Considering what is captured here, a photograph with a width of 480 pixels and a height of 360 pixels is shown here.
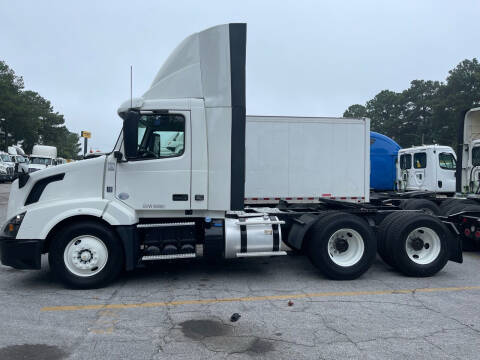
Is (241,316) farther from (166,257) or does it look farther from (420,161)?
(420,161)

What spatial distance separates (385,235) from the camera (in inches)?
271

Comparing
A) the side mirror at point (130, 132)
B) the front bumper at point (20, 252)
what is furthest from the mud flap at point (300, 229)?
the front bumper at point (20, 252)

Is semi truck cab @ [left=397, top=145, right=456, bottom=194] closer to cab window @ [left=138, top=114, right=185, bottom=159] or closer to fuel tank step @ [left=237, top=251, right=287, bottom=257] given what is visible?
fuel tank step @ [left=237, top=251, right=287, bottom=257]

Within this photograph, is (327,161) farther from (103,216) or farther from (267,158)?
(103,216)

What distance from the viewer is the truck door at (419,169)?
1284cm

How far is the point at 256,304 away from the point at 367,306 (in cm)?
150

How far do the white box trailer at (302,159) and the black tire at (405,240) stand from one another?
1.41m

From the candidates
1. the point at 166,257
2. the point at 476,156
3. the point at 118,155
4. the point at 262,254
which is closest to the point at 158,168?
the point at 118,155

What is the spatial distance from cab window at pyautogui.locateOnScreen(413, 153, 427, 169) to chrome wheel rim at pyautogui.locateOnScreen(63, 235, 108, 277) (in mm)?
10787

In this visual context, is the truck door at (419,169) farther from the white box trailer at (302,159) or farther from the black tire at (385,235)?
the black tire at (385,235)

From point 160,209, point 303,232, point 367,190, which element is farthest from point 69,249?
point 367,190

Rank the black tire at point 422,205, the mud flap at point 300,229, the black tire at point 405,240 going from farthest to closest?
the black tire at point 422,205 < the black tire at point 405,240 < the mud flap at point 300,229

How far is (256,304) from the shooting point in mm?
5320

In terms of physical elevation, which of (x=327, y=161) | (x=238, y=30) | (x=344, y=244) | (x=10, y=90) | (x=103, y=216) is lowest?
(x=344, y=244)
